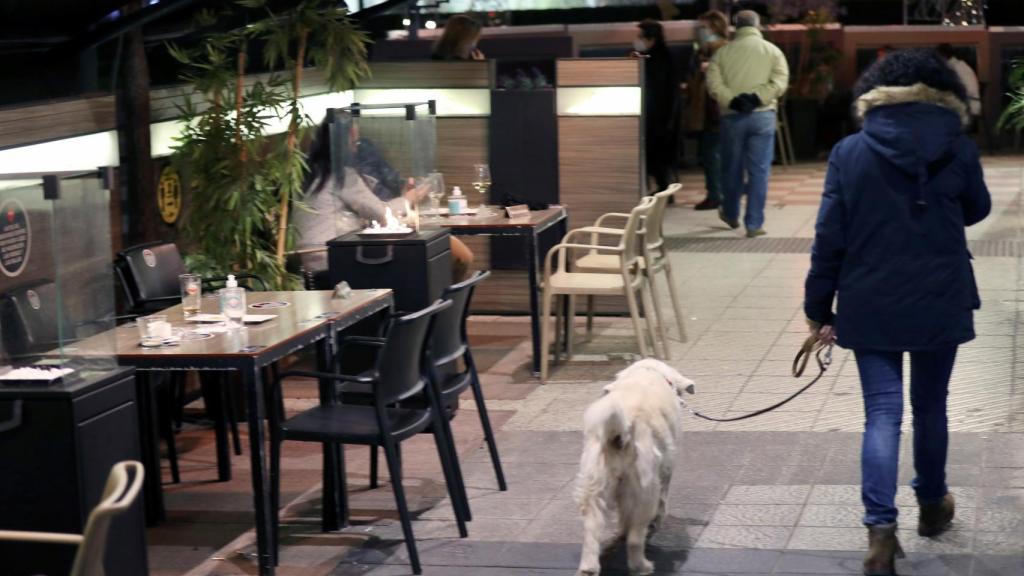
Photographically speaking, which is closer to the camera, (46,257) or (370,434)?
(46,257)

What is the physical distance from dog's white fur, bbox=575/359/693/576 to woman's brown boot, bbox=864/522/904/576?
2.23ft

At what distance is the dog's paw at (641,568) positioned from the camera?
473 cm

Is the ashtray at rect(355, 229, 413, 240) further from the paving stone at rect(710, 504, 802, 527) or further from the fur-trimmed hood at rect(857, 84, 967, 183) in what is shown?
the fur-trimmed hood at rect(857, 84, 967, 183)

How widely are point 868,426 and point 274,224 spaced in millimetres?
4308

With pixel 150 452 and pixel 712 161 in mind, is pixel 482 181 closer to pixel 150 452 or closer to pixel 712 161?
pixel 150 452

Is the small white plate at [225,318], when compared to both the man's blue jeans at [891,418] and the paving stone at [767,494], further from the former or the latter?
the man's blue jeans at [891,418]

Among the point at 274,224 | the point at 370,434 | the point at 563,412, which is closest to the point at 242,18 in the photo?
the point at 274,224

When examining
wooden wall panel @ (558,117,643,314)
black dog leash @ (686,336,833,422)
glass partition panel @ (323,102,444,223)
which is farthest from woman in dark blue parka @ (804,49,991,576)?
wooden wall panel @ (558,117,643,314)

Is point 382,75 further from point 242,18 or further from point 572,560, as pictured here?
point 572,560

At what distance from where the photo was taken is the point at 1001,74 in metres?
18.5

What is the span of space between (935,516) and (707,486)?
1057mm

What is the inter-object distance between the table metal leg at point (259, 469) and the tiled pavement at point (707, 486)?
0.66ft

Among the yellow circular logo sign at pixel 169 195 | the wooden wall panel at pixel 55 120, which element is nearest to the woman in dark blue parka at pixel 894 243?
the wooden wall panel at pixel 55 120

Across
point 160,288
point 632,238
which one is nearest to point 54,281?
point 160,288
